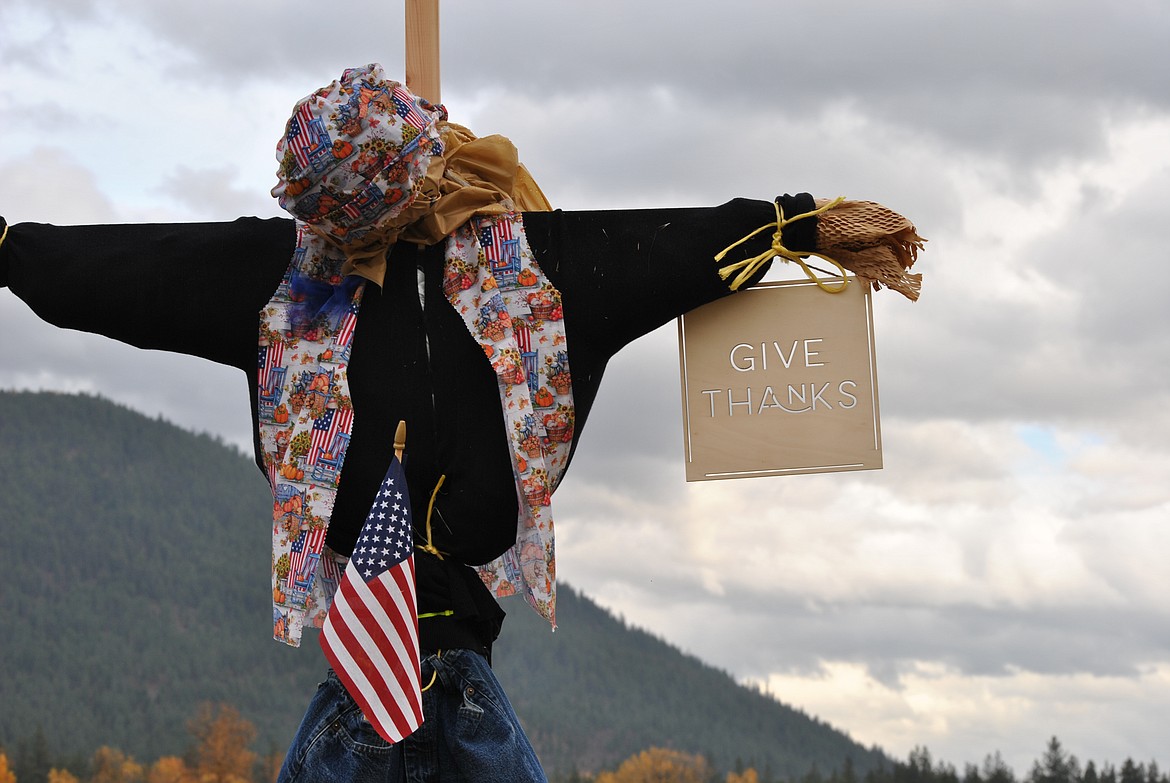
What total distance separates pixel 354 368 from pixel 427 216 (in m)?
0.38

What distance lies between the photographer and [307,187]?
10.7 feet

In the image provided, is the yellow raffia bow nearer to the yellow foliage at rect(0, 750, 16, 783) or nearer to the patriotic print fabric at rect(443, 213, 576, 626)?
the patriotic print fabric at rect(443, 213, 576, 626)

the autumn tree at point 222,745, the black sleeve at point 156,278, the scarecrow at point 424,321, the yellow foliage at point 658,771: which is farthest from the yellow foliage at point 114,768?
the scarecrow at point 424,321

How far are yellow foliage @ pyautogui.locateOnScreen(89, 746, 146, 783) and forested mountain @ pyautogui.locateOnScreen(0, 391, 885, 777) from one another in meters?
11.3

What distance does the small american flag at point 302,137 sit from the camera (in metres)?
3.23

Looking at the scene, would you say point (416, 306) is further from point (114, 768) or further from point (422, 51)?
point (114, 768)

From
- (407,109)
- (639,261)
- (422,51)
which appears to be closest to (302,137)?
(407,109)

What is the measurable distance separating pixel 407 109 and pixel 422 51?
54cm

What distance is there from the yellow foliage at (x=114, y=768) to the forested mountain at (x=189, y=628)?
11338 millimetres

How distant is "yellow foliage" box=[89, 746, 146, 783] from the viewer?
6444 cm

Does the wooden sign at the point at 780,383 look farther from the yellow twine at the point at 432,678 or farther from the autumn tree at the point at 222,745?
the autumn tree at the point at 222,745

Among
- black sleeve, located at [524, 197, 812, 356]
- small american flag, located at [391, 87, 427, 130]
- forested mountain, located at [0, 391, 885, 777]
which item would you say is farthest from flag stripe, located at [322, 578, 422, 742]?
forested mountain, located at [0, 391, 885, 777]

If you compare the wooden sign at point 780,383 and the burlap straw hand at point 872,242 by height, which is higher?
the burlap straw hand at point 872,242

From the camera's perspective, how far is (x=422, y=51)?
3803 mm
